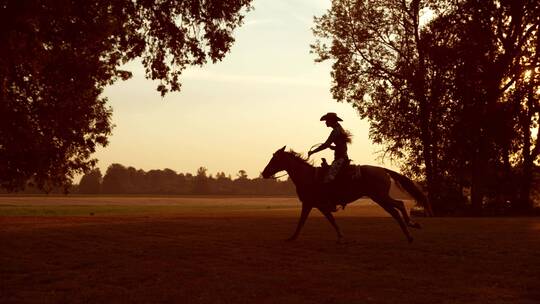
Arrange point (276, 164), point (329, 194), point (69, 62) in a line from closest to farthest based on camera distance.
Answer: point (329, 194) → point (276, 164) → point (69, 62)

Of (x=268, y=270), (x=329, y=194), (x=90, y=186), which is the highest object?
(x=90, y=186)

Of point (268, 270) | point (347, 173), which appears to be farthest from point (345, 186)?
point (268, 270)

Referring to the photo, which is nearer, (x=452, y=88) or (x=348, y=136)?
(x=348, y=136)

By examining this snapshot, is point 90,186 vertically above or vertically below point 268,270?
above

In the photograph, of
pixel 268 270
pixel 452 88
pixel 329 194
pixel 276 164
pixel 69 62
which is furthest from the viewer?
pixel 452 88

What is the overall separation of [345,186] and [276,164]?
2318mm

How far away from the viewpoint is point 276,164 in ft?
56.3

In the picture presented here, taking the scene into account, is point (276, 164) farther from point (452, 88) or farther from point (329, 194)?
point (452, 88)

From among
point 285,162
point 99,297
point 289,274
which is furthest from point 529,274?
point 285,162

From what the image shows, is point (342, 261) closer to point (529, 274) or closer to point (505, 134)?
point (529, 274)

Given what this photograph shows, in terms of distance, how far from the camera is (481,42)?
1400 inches

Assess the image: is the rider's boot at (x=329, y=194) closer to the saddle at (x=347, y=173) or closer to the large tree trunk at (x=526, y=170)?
the saddle at (x=347, y=173)

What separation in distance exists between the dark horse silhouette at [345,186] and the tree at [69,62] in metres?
5.58

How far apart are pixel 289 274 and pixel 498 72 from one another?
99.9ft
